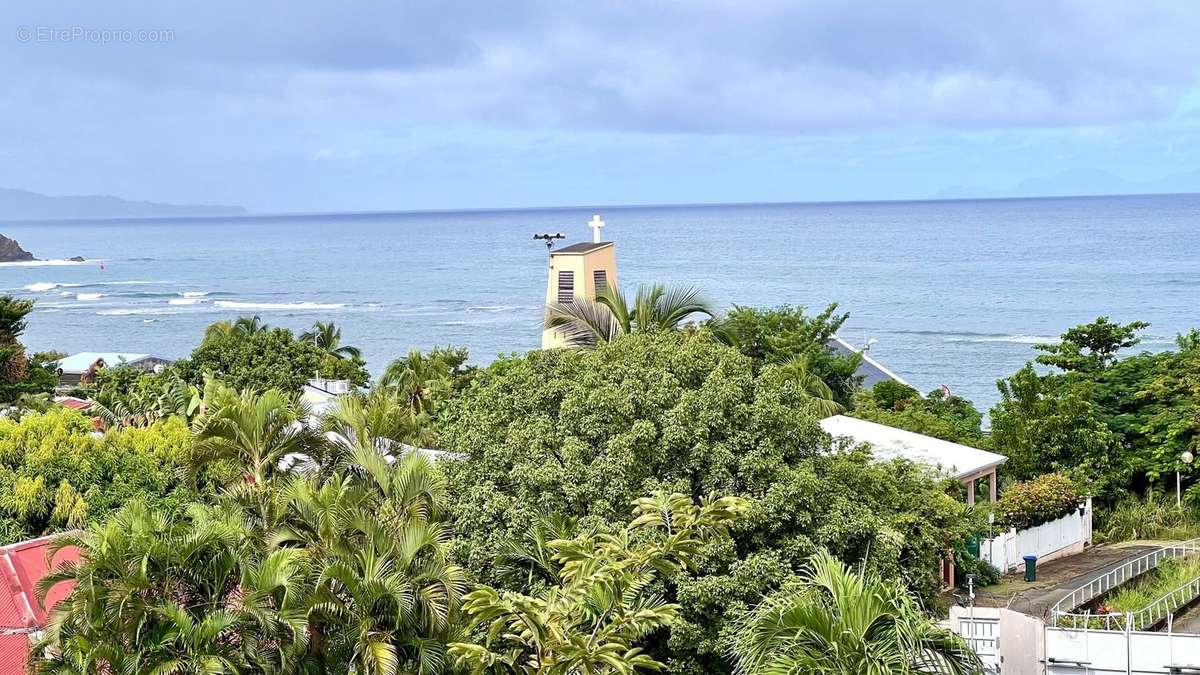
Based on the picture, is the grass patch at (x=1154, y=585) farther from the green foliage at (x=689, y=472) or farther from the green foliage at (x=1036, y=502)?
the green foliage at (x=689, y=472)

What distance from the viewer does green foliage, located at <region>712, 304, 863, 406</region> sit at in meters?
30.8

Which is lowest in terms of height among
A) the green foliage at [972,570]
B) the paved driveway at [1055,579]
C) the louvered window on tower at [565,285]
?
the paved driveway at [1055,579]

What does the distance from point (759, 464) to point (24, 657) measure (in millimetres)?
9135

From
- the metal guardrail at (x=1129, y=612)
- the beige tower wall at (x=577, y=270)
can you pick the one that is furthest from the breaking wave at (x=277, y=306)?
the metal guardrail at (x=1129, y=612)

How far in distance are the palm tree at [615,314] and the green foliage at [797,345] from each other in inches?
278

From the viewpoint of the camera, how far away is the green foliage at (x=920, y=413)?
26734 mm

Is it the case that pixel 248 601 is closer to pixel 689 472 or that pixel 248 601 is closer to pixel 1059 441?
pixel 689 472

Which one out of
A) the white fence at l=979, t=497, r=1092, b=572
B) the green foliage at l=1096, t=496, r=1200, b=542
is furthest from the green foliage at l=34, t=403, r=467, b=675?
the green foliage at l=1096, t=496, r=1200, b=542

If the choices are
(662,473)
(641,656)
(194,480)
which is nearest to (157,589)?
(641,656)

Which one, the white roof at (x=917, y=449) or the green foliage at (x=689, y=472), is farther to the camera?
the white roof at (x=917, y=449)

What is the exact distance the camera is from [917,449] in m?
22.1

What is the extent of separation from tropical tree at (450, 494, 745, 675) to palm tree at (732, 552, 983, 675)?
1295 mm

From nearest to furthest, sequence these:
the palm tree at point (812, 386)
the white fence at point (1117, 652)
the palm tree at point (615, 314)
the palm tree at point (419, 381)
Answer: the white fence at point (1117, 652) → the palm tree at point (615, 314) → the palm tree at point (812, 386) → the palm tree at point (419, 381)

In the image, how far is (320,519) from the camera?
1312cm
